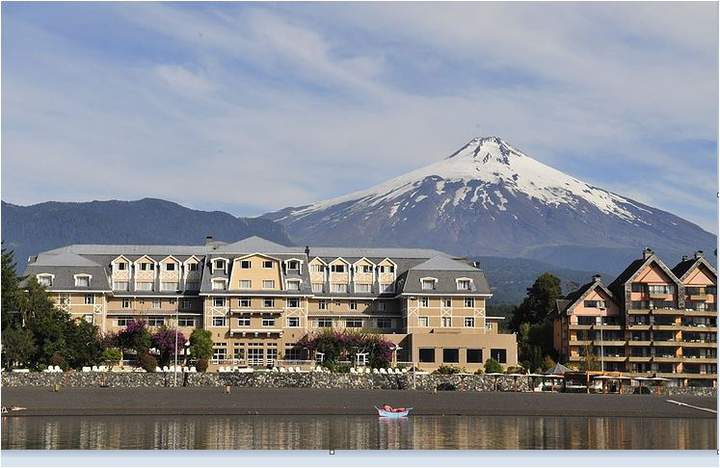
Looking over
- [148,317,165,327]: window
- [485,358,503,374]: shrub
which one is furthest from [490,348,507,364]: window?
[148,317,165,327]: window

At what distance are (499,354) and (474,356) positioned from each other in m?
1.41

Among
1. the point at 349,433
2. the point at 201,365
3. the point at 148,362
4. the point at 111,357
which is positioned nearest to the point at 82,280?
the point at 111,357

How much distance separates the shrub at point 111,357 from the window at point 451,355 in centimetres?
1791

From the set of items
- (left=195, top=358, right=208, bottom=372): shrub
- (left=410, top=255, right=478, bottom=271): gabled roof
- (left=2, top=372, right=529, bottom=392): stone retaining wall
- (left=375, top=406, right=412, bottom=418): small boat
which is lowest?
(left=375, top=406, right=412, bottom=418): small boat

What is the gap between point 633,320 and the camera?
72625 millimetres

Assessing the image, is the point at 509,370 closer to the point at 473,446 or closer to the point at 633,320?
the point at 633,320

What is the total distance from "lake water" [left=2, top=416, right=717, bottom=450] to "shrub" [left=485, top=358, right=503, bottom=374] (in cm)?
1857

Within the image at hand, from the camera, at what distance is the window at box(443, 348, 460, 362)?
73.0 meters

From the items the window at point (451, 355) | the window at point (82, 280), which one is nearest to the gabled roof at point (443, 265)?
the window at point (451, 355)

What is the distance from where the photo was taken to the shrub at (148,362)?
63.3 metres

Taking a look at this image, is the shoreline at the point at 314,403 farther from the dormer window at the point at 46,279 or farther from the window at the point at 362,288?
the window at the point at 362,288

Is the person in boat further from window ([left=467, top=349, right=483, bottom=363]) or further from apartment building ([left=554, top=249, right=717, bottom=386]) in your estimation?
apartment building ([left=554, top=249, right=717, bottom=386])

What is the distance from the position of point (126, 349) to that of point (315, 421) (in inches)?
1104

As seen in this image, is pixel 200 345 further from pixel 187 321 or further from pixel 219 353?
pixel 187 321
